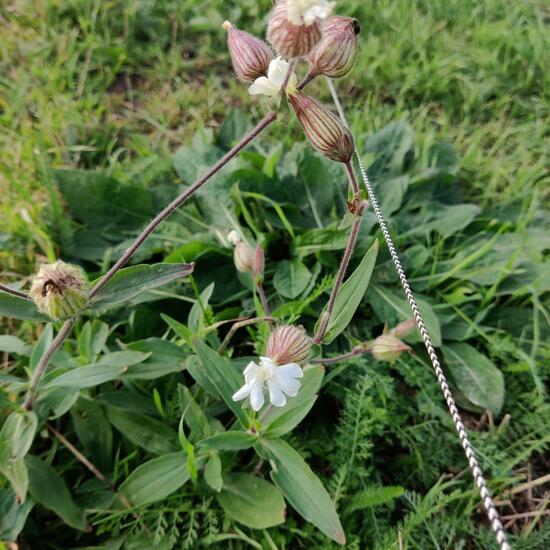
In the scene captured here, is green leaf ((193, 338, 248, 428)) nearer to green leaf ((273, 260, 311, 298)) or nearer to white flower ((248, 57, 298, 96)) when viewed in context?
green leaf ((273, 260, 311, 298))

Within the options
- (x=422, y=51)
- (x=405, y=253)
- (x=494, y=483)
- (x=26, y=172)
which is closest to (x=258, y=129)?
(x=405, y=253)

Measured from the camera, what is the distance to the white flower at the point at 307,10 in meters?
0.84

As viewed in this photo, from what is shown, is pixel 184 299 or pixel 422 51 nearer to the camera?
pixel 184 299

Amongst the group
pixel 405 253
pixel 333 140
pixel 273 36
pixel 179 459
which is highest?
pixel 273 36

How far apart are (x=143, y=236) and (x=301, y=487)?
0.63m

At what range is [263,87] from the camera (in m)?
0.98

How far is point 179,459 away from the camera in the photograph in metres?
1.29

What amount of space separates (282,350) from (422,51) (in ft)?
6.96

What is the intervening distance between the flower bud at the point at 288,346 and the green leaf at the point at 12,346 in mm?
713

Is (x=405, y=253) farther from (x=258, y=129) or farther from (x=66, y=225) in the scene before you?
(x=66, y=225)

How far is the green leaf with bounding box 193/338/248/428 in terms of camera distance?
1.25 m

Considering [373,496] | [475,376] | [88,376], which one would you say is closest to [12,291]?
[88,376]

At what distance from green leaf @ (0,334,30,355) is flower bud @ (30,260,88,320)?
0.37 m

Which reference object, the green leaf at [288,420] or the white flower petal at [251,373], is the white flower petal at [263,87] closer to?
the white flower petal at [251,373]
